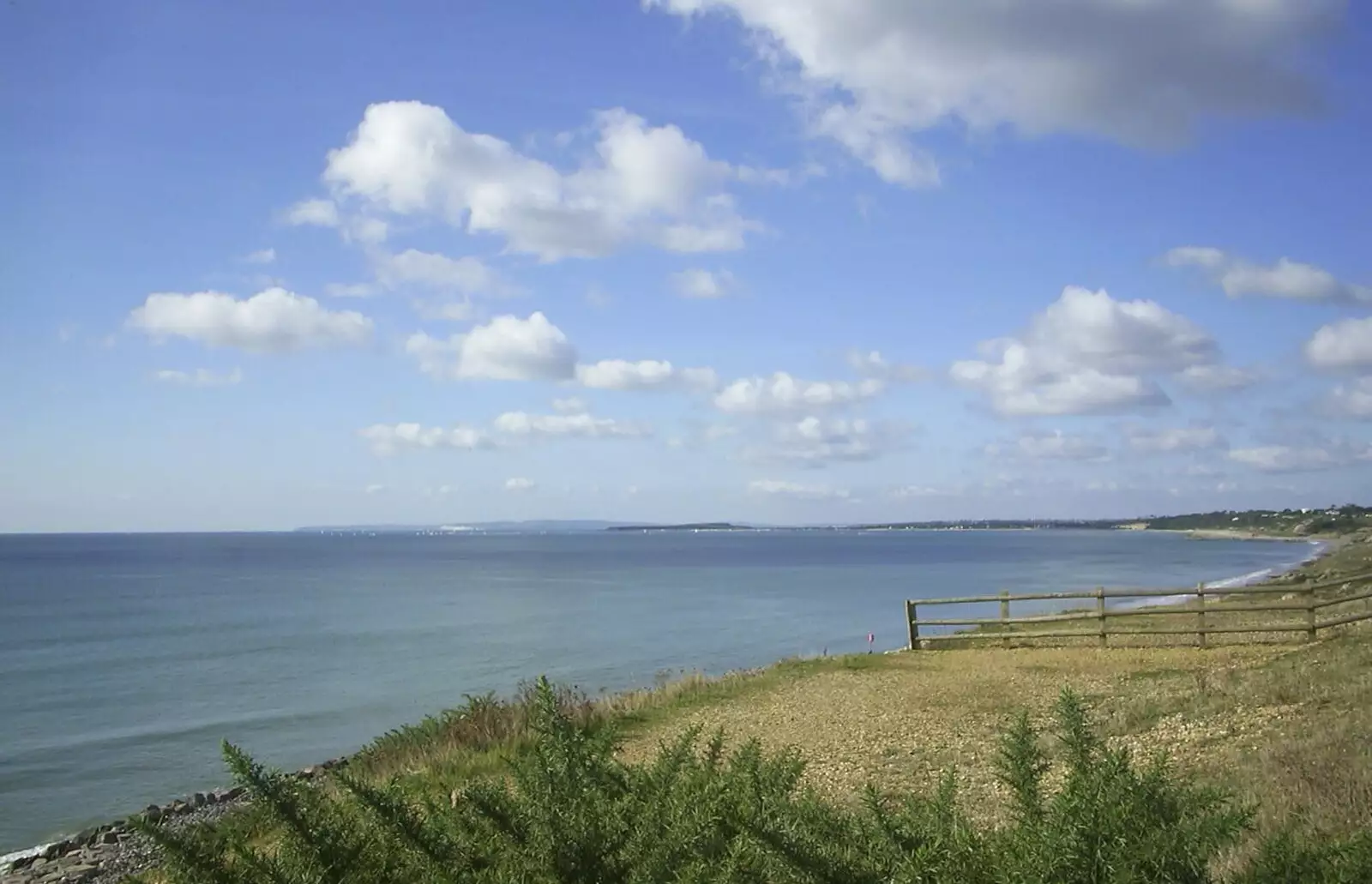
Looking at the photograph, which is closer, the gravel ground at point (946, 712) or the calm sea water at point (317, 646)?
the gravel ground at point (946, 712)

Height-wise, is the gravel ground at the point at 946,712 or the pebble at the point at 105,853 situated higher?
the gravel ground at the point at 946,712

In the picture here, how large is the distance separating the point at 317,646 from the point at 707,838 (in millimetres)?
38139

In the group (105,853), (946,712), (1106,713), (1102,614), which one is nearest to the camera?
(1106,713)

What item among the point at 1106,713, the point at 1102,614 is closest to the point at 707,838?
the point at 1106,713

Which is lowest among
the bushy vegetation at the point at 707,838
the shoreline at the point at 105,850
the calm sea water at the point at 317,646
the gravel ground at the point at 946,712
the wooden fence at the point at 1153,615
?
the calm sea water at the point at 317,646

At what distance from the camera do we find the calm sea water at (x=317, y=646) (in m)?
20.6

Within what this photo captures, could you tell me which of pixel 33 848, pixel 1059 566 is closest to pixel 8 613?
pixel 33 848

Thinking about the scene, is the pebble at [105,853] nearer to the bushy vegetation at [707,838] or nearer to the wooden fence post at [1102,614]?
the bushy vegetation at [707,838]

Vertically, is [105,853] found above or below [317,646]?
above

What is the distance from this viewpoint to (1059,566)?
91000mm

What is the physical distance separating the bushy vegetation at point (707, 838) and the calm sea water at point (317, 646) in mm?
15170

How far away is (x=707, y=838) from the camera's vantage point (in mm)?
3035

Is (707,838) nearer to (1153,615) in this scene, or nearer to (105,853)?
(105,853)

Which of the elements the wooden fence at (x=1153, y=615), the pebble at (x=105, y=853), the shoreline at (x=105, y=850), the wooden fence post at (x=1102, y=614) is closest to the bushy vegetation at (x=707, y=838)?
the shoreline at (x=105, y=850)
